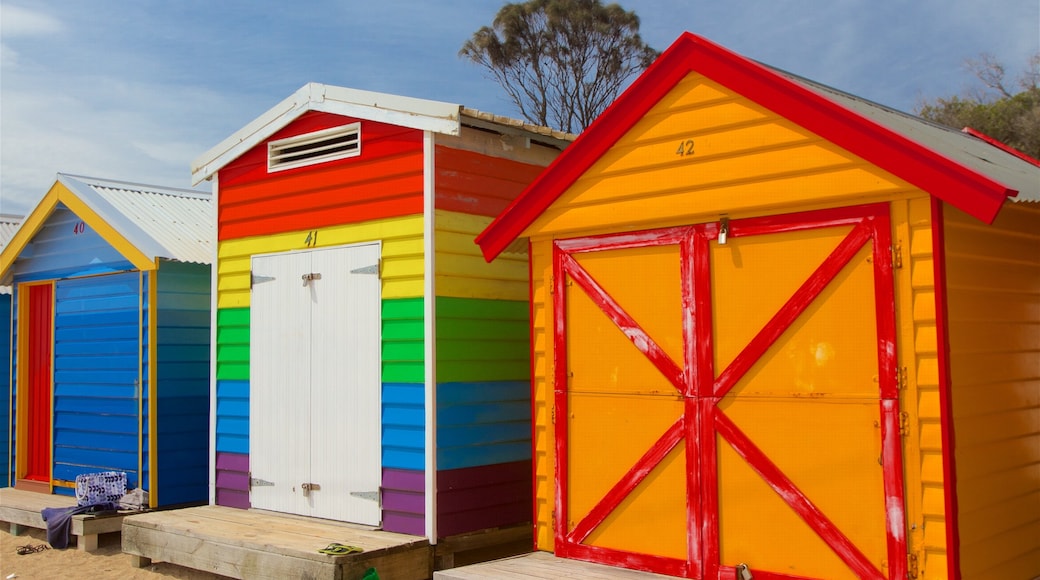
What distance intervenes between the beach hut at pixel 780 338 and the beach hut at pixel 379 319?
98 centimetres

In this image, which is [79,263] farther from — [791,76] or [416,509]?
[791,76]

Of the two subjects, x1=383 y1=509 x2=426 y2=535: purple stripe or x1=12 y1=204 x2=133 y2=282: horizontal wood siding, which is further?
x1=12 y1=204 x2=133 y2=282: horizontal wood siding

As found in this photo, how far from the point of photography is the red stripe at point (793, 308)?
4988 millimetres

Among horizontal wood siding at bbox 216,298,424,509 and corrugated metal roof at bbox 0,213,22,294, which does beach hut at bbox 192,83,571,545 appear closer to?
horizontal wood siding at bbox 216,298,424,509

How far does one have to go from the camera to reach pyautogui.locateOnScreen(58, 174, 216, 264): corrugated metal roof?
31.3ft

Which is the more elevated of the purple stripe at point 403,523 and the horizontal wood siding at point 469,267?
the horizontal wood siding at point 469,267

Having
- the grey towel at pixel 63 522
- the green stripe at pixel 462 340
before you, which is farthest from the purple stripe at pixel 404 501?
the grey towel at pixel 63 522

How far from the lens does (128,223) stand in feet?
32.0

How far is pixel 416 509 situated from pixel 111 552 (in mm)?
3578

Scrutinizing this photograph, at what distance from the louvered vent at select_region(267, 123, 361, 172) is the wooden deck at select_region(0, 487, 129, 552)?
358 cm


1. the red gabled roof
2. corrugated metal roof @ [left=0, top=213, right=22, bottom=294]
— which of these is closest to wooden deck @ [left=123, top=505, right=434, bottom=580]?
the red gabled roof

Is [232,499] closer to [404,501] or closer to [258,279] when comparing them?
[258,279]

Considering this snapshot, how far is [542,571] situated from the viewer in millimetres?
5812

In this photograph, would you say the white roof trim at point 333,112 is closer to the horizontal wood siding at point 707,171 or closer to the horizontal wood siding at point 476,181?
the horizontal wood siding at point 476,181
